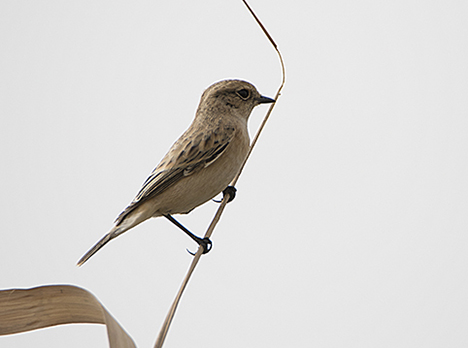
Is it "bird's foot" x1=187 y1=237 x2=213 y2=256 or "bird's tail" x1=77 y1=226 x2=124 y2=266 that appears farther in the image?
"bird's foot" x1=187 y1=237 x2=213 y2=256

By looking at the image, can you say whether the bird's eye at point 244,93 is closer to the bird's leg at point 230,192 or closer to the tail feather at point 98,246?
the bird's leg at point 230,192

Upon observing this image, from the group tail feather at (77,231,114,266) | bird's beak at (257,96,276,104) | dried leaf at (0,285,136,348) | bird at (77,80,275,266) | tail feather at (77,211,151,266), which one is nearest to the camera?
dried leaf at (0,285,136,348)

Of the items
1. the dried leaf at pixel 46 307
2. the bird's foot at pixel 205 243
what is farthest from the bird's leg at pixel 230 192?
the dried leaf at pixel 46 307

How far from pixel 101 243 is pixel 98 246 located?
3 centimetres

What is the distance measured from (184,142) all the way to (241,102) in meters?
0.39

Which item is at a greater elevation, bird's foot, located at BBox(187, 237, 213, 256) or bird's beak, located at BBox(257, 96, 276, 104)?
bird's beak, located at BBox(257, 96, 276, 104)

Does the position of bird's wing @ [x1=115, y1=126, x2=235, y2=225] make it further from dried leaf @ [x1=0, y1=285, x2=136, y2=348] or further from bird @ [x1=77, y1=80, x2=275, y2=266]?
dried leaf @ [x1=0, y1=285, x2=136, y2=348]

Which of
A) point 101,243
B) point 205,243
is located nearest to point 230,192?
point 205,243

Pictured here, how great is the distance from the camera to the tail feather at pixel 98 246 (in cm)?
203

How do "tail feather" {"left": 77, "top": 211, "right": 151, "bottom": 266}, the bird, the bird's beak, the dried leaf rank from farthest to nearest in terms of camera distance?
1. the bird's beak
2. the bird
3. "tail feather" {"left": 77, "top": 211, "right": 151, "bottom": 266}
4. the dried leaf

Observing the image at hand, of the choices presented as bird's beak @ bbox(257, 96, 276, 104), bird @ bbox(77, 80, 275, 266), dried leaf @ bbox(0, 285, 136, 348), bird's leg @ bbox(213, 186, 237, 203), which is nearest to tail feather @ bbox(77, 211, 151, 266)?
bird @ bbox(77, 80, 275, 266)

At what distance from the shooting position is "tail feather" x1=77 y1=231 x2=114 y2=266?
6.67ft

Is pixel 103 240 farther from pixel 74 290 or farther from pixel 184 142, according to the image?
pixel 74 290

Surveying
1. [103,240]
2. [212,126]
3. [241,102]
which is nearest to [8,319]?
[103,240]
